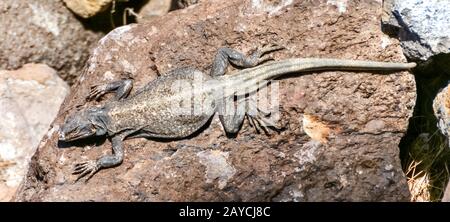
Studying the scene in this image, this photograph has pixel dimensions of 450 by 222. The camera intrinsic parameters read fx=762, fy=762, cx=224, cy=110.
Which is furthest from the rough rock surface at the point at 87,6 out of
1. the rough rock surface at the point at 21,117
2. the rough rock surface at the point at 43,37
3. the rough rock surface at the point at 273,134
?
the rough rock surface at the point at 273,134

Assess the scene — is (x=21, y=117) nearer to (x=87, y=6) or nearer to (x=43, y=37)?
(x=43, y=37)

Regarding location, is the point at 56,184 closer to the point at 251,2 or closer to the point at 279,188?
the point at 279,188

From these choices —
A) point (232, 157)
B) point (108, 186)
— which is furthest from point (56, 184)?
point (232, 157)

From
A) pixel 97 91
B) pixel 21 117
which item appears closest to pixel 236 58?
pixel 97 91

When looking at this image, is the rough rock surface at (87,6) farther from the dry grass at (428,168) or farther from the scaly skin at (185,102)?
the dry grass at (428,168)

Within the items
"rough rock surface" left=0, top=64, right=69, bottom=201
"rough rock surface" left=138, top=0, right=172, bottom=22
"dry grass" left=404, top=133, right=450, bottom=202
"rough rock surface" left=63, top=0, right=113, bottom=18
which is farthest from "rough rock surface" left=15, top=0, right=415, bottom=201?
"rough rock surface" left=138, top=0, right=172, bottom=22

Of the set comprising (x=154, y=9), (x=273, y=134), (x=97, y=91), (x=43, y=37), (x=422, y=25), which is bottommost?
(x=273, y=134)

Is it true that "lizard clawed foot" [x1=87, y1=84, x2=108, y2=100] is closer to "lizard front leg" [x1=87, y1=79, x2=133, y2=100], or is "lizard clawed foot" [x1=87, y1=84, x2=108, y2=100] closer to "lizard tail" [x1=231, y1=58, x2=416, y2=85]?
"lizard front leg" [x1=87, y1=79, x2=133, y2=100]
